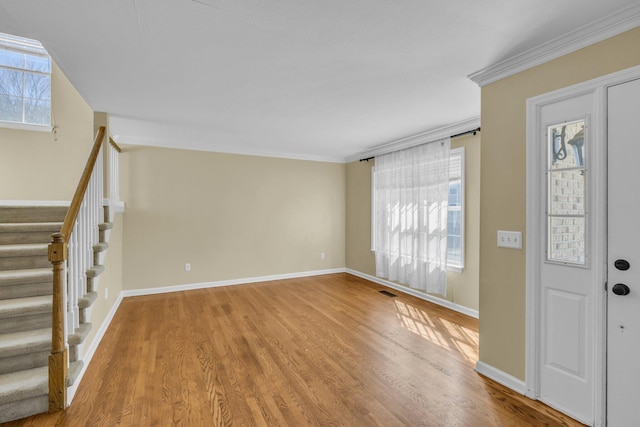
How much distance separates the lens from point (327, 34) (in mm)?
1842

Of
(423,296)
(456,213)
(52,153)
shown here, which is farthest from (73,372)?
(456,213)

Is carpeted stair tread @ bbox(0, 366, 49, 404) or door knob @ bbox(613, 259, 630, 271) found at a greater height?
door knob @ bbox(613, 259, 630, 271)

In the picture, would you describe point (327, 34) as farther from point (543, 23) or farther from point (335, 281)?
point (335, 281)

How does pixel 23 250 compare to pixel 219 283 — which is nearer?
pixel 23 250

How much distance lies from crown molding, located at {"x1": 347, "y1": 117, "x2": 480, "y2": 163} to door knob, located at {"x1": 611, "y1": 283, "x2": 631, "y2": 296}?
2.37 m

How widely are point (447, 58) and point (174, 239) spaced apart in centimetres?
445

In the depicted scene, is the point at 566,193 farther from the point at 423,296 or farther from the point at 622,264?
the point at 423,296

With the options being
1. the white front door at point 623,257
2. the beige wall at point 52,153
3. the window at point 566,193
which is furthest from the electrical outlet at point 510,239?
the beige wall at point 52,153

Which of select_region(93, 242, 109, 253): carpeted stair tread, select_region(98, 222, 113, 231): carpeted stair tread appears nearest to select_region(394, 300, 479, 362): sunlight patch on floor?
select_region(93, 242, 109, 253): carpeted stair tread

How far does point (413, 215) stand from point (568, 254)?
261 centimetres

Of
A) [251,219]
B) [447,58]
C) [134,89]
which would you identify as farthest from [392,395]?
[251,219]

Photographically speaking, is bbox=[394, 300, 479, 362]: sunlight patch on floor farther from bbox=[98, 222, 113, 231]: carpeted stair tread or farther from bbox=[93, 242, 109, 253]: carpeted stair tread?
bbox=[98, 222, 113, 231]: carpeted stair tread

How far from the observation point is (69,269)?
2.14 metres

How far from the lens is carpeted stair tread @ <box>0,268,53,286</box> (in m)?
2.34
